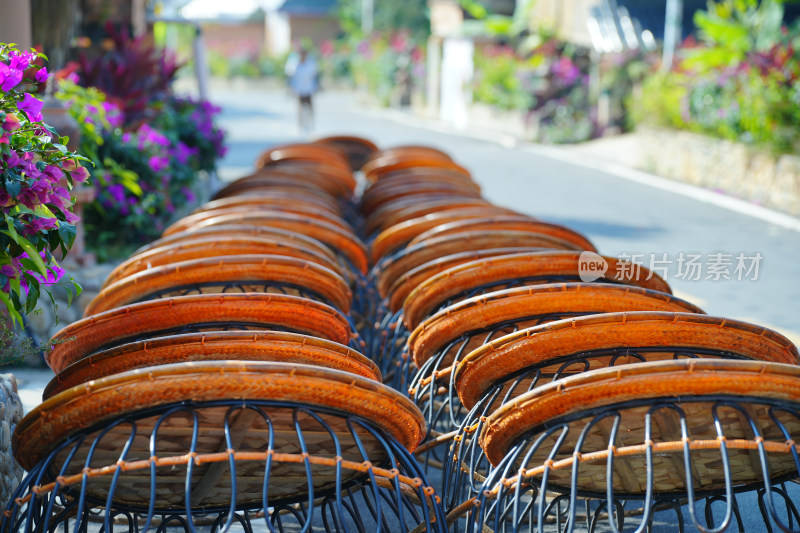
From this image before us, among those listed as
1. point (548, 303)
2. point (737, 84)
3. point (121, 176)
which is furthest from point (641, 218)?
point (548, 303)

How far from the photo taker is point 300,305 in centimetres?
257

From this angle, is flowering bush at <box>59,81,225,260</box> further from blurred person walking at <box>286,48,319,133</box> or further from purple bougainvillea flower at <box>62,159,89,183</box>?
blurred person walking at <box>286,48,319,133</box>

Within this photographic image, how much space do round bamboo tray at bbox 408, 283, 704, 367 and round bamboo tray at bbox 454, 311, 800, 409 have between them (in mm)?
255

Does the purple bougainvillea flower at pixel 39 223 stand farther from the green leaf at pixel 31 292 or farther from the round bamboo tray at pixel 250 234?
the round bamboo tray at pixel 250 234

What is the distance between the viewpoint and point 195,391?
1.85 meters

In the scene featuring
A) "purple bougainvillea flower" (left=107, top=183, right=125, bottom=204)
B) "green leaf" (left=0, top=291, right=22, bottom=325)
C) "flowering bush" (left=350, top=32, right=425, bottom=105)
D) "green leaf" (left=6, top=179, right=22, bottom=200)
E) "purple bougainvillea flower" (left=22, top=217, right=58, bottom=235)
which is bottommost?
"flowering bush" (left=350, top=32, right=425, bottom=105)

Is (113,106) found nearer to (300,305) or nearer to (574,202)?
(300,305)

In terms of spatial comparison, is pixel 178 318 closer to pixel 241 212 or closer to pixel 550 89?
pixel 241 212

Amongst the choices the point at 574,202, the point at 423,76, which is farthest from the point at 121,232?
the point at 423,76

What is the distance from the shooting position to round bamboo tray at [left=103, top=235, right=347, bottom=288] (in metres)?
3.19

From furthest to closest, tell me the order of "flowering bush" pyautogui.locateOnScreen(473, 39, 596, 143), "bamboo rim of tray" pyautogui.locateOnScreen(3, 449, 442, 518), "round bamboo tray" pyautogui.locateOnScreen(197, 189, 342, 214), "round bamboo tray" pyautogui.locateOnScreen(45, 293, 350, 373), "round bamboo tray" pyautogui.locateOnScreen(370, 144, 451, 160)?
"flowering bush" pyautogui.locateOnScreen(473, 39, 596, 143) < "round bamboo tray" pyautogui.locateOnScreen(370, 144, 451, 160) < "round bamboo tray" pyautogui.locateOnScreen(197, 189, 342, 214) < "round bamboo tray" pyautogui.locateOnScreen(45, 293, 350, 373) < "bamboo rim of tray" pyautogui.locateOnScreen(3, 449, 442, 518)

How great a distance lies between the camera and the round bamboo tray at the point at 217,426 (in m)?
1.85

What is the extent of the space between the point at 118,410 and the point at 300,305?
790mm

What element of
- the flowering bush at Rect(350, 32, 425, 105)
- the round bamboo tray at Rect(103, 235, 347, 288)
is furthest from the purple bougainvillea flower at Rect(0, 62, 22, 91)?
the flowering bush at Rect(350, 32, 425, 105)
